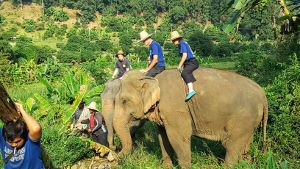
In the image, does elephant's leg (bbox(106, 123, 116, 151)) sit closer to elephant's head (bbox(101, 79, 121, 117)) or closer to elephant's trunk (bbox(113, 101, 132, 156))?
elephant's head (bbox(101, 79, 121, 117))

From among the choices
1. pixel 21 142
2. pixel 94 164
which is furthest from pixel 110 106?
pixel 21 142

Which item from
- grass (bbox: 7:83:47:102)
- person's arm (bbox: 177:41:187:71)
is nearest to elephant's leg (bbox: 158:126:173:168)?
person's arm (bbox: 177:41:187:71)

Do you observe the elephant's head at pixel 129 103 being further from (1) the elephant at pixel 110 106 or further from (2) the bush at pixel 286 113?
(2) the bush at pixel 286 113

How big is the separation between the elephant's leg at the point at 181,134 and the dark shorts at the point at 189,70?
514mm

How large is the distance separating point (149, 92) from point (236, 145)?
4.96 feet

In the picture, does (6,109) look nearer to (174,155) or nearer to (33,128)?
(33,128)

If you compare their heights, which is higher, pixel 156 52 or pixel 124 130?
pixel 156 52

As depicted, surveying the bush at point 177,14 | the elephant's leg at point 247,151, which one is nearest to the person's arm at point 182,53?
the elephant's leg at point 247,151

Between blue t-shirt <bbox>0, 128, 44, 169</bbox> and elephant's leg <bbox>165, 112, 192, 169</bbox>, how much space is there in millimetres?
2711

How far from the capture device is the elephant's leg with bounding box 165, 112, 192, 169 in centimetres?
586

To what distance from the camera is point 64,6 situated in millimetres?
101500

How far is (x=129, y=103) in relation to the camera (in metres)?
6.22

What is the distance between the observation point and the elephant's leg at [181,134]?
231 inches

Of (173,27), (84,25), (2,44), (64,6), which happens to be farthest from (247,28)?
(2,44)
